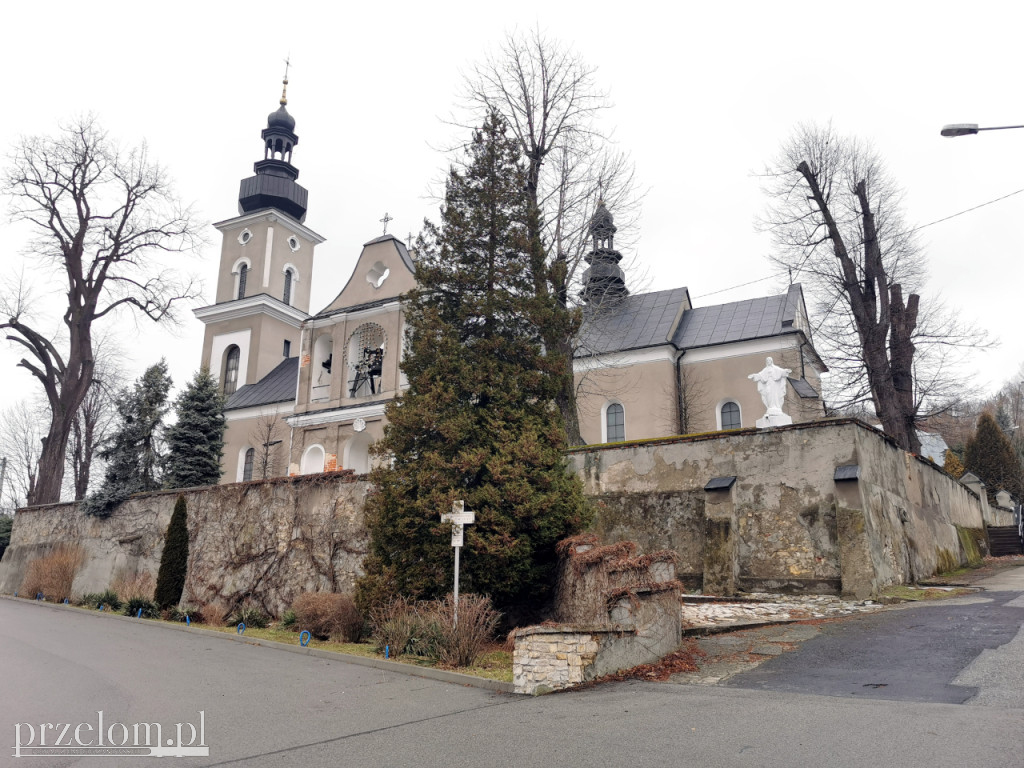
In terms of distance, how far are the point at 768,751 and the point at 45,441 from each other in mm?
27292

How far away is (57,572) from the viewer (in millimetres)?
22281

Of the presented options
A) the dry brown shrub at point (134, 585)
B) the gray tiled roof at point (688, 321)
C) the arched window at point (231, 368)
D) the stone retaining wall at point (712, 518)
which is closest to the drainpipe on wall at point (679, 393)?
the gray tiled roof at point (688, 321)

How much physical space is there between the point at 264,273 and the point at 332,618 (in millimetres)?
29600

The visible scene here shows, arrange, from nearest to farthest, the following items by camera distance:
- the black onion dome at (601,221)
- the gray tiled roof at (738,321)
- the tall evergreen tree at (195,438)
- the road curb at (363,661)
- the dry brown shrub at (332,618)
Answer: the road curb at (363,661) < the dry brown shrub at (332,618) < the black onion dome at (601,221) < the tall evergreen tree at (195,438) < the gray tiled roof at (738,321)

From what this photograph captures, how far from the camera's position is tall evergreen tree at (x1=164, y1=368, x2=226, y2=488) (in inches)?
941

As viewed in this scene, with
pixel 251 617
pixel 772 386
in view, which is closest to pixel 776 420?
pixel 772 386

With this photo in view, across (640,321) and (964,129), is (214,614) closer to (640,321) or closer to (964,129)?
(964,129)

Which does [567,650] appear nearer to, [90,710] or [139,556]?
[90,710]

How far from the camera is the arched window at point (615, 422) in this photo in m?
29.6

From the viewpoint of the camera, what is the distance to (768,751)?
5637mm

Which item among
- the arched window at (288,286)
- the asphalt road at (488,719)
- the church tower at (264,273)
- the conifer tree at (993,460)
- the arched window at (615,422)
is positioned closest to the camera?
the asphalt road at (488,719)

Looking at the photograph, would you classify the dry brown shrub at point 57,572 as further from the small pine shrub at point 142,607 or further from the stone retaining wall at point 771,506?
the stone retaining wall at point 771,506

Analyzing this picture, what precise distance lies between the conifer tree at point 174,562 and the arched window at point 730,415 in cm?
1861

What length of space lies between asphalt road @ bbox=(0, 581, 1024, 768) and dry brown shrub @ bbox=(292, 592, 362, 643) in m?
2.21
